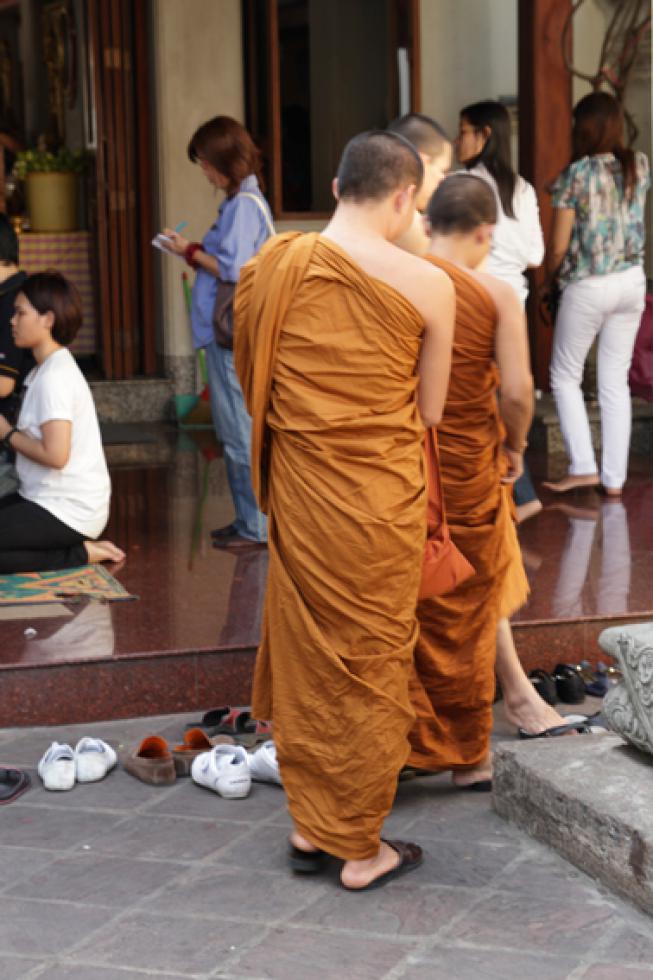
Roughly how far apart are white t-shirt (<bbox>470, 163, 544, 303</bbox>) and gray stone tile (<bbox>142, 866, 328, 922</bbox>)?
348cm

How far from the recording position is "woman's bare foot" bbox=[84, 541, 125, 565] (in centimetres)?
597

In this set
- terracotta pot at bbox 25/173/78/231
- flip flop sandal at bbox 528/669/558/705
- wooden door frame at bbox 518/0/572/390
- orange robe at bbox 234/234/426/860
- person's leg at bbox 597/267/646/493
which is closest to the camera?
orange robe at bbox 234/234/426/860

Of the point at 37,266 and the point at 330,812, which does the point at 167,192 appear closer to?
the point at 37,266

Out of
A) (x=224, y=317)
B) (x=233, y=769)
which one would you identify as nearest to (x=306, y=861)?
(x=233, y=769)

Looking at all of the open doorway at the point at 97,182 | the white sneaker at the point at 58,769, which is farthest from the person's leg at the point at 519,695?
the open doorway at the point at 97,182

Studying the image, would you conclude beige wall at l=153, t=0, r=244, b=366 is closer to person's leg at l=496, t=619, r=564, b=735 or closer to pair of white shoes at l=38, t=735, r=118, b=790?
person's leg at l=496, t=619, r=564, b=735

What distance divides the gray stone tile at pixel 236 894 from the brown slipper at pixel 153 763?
56 centimetres

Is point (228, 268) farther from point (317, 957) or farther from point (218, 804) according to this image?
point (317, 957)

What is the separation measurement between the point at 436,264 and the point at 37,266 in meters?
7.11

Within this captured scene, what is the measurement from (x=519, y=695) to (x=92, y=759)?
1.22 m

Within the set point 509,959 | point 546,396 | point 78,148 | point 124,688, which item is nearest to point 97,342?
point 78,148

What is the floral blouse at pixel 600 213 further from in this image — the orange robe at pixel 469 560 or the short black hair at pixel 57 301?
the orange robe at pixel 469 560

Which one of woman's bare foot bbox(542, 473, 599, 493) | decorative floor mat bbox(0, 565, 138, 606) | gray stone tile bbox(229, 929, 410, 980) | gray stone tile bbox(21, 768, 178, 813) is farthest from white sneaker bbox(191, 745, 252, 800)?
woman's bare foot bbox(542, 473, 599, 493)

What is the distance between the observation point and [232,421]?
623 centimetres
